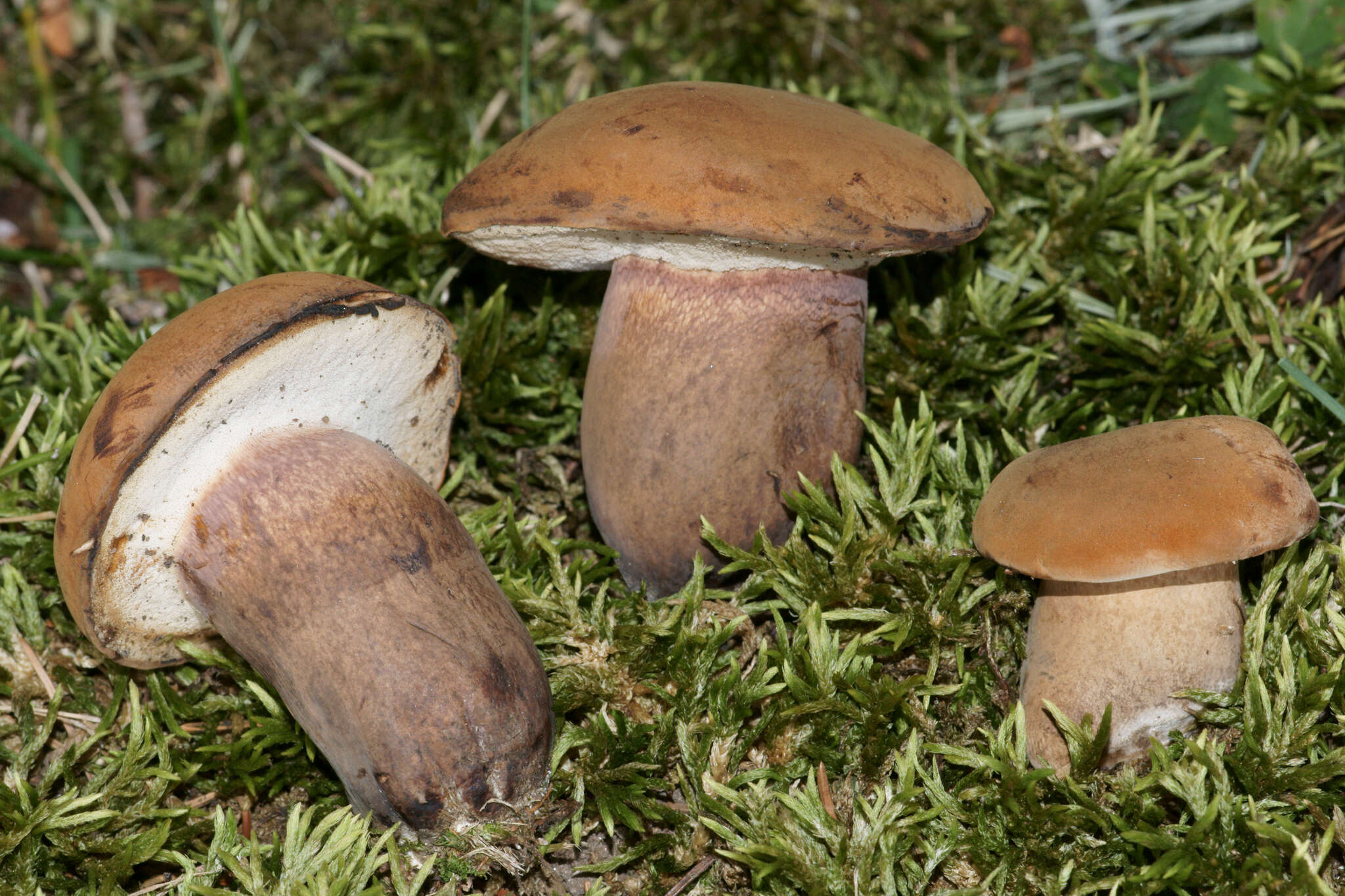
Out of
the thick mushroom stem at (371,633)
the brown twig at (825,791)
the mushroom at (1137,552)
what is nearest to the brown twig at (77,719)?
the thick mushroom stem at (371,633)

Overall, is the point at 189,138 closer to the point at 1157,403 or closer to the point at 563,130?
the point at 563,130

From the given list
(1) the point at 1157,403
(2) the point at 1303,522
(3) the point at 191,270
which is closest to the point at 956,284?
(1) the point at 1157,403

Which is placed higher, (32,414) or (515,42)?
(515,42)

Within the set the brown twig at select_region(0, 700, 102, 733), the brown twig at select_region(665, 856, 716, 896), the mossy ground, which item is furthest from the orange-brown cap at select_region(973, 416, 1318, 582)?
the brown twig at select_region(0, 700, 102, 733)

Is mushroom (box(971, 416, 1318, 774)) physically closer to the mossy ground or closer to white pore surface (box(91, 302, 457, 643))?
the mossy ground

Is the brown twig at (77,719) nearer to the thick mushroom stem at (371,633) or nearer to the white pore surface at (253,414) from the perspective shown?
the white pore surface at (253,414)

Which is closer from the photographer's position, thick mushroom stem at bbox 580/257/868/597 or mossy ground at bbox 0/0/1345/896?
mossy ground at bbox 0/0/1345/896
